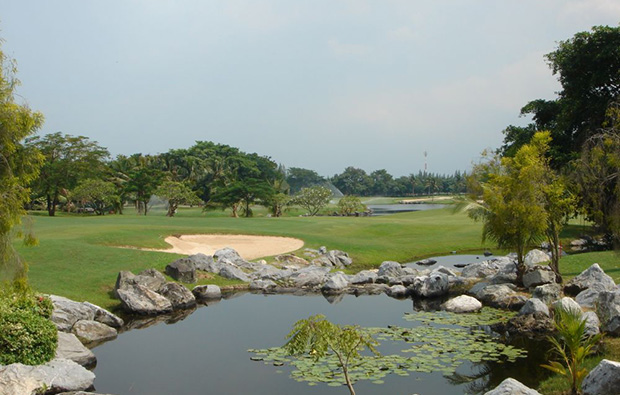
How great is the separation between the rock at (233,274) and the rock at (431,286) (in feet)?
27.6

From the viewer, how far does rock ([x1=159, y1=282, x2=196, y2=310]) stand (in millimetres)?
21234

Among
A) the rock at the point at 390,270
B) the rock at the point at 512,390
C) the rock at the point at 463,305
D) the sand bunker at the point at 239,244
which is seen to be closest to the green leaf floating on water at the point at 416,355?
the rock at the point at 463,305

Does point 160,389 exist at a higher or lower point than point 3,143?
lower

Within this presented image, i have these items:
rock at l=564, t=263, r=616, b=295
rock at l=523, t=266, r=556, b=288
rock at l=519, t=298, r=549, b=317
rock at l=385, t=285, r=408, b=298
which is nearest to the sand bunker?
rock at l=385, t=285, r=408, b=298

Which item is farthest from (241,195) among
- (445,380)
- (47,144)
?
(445,380)

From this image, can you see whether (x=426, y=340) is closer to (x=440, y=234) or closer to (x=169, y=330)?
(x=169, y=330)

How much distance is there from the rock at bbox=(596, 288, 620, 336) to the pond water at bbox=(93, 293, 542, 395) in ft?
6.99

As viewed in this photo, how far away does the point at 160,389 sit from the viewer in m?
12.2

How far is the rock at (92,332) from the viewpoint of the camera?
1633 centimetres

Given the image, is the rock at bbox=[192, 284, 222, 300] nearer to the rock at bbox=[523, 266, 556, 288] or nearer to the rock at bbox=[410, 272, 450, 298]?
the rock at bbox=[410, 272, 450, 298]

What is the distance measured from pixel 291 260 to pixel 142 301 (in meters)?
12.7

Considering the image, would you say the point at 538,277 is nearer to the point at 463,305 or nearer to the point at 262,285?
the point at 463,305

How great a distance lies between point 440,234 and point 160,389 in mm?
34850

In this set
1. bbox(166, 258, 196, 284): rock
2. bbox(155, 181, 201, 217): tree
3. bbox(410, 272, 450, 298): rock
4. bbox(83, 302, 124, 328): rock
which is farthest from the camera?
bbox(155, 181, 201, 217): tree
